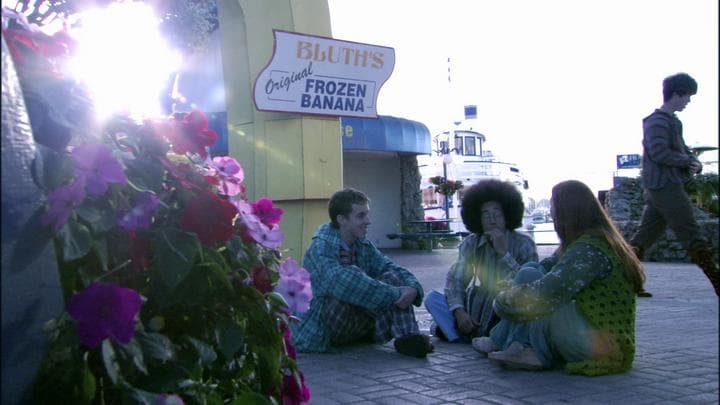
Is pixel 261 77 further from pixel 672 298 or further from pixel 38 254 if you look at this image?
pixel 38 254

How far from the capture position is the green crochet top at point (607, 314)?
421cm

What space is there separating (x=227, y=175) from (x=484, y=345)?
311 centimetres

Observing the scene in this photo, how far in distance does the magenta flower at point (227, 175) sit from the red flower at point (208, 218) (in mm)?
230

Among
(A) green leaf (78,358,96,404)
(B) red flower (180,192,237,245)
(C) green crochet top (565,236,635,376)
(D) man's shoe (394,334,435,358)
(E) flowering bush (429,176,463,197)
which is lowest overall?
(D) man's shoe (394,334,435,358)

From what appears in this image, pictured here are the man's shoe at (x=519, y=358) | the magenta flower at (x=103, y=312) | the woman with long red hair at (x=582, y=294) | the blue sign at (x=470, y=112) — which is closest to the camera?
the magenta flower at (x=103, y=312)

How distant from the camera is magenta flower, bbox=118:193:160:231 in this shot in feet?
5.51

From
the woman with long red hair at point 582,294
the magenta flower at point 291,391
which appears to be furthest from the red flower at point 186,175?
the woman with long red hair at point 582,294

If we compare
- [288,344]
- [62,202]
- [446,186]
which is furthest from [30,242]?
[446,186]

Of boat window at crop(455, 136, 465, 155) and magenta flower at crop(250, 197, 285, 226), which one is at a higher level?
boat window at crop(455, 136, 465, 155)

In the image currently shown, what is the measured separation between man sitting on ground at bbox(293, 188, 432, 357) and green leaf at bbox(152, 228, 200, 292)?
3.48m

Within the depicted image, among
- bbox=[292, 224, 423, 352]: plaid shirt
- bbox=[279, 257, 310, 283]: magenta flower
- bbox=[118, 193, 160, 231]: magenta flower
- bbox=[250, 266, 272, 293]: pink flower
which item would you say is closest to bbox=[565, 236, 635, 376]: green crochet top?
bbox=[292, 224, 423, 352]: plaid shirt

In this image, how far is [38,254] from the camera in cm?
116

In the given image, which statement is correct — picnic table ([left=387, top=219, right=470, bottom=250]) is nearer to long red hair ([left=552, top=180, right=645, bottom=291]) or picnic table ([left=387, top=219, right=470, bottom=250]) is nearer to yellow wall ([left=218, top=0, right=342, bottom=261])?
yellow wall ([left=218, top=0, right=342, bottom=261])

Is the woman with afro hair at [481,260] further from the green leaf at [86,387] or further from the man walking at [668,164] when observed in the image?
the green leaf at [86,387]
